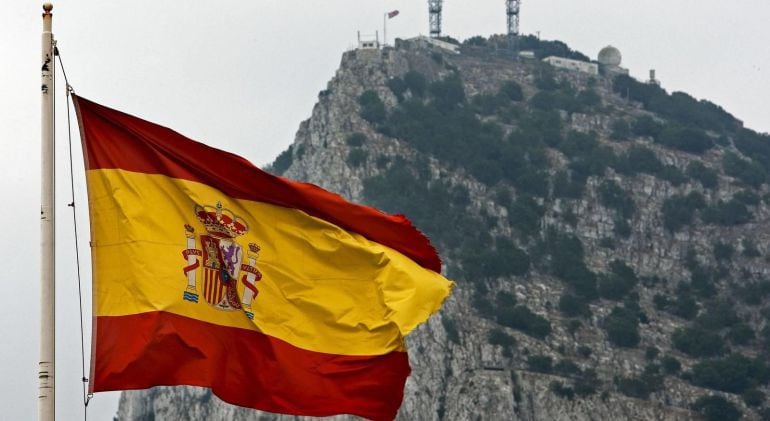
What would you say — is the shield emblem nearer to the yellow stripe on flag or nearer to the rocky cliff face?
the yellow stripe on flag

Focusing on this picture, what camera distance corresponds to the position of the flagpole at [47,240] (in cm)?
1859

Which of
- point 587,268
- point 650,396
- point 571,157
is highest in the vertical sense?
point 571,157

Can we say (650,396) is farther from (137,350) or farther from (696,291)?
(137,350)

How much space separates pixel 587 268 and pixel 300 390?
142 meters

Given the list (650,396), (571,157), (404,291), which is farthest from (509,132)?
(404,291)

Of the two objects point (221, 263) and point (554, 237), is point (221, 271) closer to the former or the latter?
point (221, 263)

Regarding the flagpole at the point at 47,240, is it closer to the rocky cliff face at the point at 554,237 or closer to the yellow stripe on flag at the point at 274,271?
the yellow stripe on flag at the point at 274,271

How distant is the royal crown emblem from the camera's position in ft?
71.3

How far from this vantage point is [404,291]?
23047 millimetres

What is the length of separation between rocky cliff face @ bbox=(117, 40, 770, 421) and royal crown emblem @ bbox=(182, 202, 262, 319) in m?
111

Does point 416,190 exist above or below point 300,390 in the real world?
above

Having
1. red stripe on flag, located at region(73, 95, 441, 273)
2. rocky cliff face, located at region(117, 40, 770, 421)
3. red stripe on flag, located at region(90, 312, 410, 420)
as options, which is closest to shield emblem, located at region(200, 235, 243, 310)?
red stripe on flag, located at region(90, 312, 410, 420)

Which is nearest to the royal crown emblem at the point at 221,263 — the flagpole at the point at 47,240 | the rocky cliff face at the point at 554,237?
the flagpole at the point at 47,240

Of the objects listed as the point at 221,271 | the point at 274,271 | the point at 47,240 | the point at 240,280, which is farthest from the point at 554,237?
the point at 47,240
